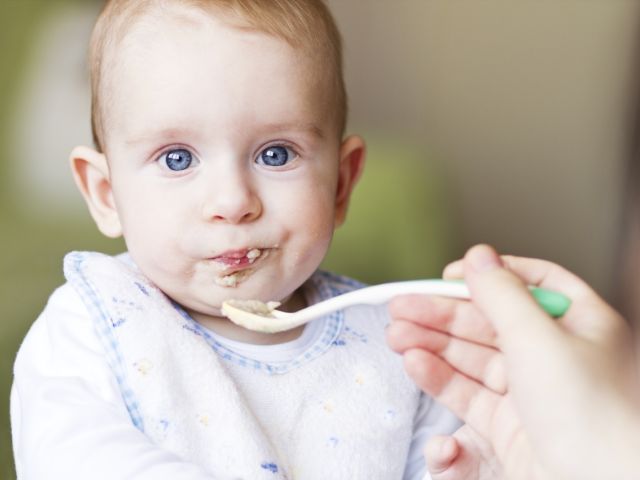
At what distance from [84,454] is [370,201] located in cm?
78

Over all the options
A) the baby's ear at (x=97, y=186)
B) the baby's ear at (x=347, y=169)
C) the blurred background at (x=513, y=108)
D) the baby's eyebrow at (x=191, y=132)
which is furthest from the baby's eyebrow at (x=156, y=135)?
the blurred background at (x=513, y=108)

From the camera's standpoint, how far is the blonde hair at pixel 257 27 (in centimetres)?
95

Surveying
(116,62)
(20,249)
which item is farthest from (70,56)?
(116,62)

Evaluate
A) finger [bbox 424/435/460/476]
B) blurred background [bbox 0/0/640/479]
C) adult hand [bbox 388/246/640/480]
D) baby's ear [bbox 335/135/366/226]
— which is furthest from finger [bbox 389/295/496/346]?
blurred background [bbox 0/0/640/479]

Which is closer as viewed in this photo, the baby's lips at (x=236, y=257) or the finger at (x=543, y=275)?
the finger at (x=543, y=275)

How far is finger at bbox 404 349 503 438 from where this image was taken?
0.83 m

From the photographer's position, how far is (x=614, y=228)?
1984mm

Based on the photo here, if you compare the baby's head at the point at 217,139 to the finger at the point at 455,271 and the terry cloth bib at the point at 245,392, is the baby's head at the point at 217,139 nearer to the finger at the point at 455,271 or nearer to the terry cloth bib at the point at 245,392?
the terry cloth bib at the point at 245,392

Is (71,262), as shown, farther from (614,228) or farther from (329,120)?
(614,228)

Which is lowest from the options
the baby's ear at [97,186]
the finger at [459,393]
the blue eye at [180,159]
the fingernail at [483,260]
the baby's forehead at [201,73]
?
the finger at [459,393]

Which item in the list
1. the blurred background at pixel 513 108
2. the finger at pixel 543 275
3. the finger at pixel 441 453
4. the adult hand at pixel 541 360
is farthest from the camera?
the blurred background at pixel 513 108

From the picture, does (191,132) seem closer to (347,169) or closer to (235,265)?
Answer: (235,265)

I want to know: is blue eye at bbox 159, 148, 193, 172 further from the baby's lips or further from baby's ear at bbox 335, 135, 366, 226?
baby's ear at bbox 335, 135, 366, 226

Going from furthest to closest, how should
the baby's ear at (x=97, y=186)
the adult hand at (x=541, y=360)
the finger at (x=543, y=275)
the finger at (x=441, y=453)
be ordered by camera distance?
1. the baby's ear at (x=97, y=186)
2. the finger at (x=441, y=453)
3. the finger at (x=543, y=275)
4. the adult hand at (x=541, y=360)
